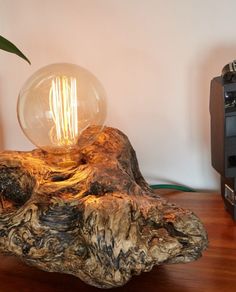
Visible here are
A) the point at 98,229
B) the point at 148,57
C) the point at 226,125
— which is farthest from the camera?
the point at 148,57

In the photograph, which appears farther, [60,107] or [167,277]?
[60,107]

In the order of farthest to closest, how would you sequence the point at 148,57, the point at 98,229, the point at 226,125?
the point at 148,57, the point at 226,125, the point at 98,229

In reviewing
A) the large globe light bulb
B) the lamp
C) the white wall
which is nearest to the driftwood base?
the lamp

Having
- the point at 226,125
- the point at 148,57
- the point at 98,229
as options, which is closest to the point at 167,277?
the point at 98,229

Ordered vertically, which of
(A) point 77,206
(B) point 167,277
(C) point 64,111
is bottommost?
(B) point 167,277

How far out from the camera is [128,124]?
0.89 metres

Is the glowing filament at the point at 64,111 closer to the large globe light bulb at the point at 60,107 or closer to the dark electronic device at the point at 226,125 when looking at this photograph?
the large globe light bulb at the point at 60,107

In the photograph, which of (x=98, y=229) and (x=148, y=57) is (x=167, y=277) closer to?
(x=98, y=229)

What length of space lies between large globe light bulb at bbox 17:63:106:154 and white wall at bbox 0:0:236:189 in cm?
22

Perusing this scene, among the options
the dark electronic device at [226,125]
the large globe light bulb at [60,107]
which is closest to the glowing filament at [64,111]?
the large globe light bulb at [60,107]

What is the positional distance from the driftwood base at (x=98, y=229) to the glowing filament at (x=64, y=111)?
11 centimetres

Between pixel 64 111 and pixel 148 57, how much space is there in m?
0.27

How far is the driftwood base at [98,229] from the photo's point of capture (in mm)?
447

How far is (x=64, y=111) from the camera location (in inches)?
25.4
